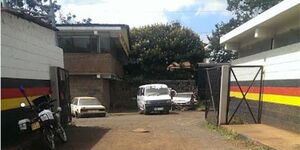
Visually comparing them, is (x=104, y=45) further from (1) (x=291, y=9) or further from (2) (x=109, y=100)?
(1) (x=291, y=9)

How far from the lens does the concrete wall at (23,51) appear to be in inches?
→ 420

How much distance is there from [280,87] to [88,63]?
19796 millimetres

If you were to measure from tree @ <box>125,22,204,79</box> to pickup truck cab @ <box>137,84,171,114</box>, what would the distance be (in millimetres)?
11787

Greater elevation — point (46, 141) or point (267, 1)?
point (267, 1)

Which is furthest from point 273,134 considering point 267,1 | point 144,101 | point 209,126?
point 267,1

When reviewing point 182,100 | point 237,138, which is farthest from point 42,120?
point 182,100

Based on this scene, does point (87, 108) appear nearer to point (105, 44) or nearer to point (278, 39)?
point (105, 44)

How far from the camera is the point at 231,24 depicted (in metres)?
51.0

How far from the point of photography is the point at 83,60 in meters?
32.7

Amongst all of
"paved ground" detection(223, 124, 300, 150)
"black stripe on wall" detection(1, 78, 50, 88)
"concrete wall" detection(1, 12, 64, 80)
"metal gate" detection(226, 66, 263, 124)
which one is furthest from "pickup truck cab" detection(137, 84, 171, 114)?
"black stripe on wall" detection(1, 78, 50, 88)

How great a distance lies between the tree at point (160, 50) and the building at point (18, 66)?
2749 centimetres

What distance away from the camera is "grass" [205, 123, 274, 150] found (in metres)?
11.8

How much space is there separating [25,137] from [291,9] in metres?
8.48

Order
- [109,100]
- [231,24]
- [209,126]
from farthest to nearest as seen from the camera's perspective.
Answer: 1. [231,24]
2. [109,100]
3. [209,126]
